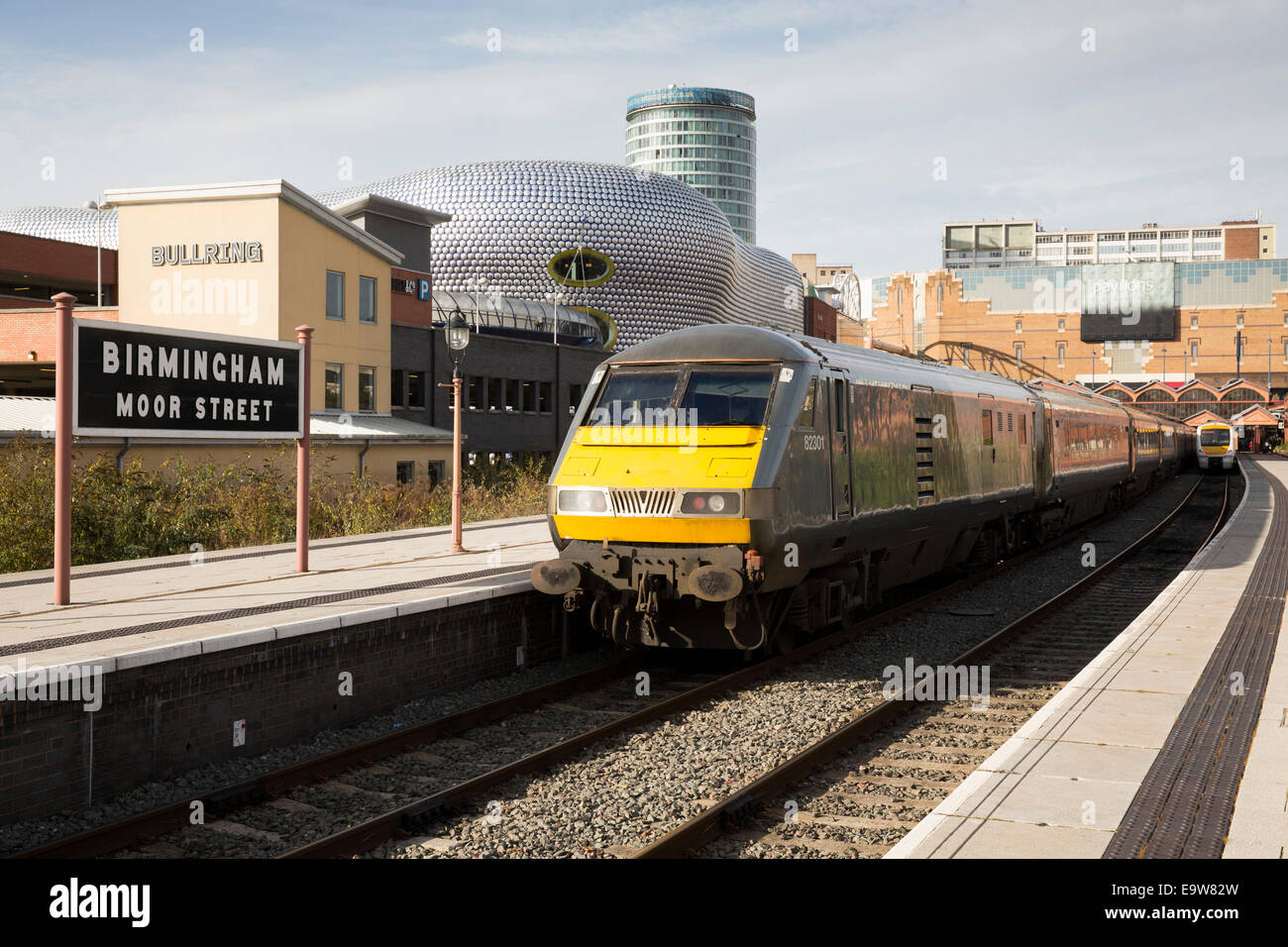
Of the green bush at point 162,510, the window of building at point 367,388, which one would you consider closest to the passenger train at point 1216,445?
the window of building at point 367,388

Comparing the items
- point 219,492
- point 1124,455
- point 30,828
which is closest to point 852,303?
point 1124,455

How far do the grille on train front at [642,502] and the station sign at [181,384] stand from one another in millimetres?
4747

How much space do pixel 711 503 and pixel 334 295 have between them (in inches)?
1182

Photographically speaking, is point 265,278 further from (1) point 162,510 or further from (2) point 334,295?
(1) point 162,510

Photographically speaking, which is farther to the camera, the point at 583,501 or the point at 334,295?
the point at 334,295

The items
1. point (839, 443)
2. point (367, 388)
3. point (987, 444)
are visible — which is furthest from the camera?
point (367, 388)

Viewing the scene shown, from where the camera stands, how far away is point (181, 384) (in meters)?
11.9

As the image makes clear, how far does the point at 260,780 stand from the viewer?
7723 millimetres

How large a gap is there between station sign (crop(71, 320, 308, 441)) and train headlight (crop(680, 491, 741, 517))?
18.0ft

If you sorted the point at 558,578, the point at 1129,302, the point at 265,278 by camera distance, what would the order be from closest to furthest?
the point at 558,578 < the point at 265,278 < the point at 1129,302

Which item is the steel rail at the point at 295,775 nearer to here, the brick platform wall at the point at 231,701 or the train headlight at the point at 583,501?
the brick platform wall at the point at 231,701

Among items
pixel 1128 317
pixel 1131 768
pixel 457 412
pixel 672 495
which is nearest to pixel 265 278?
pixel 457 412

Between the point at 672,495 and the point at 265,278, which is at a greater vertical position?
the point at 265,278
